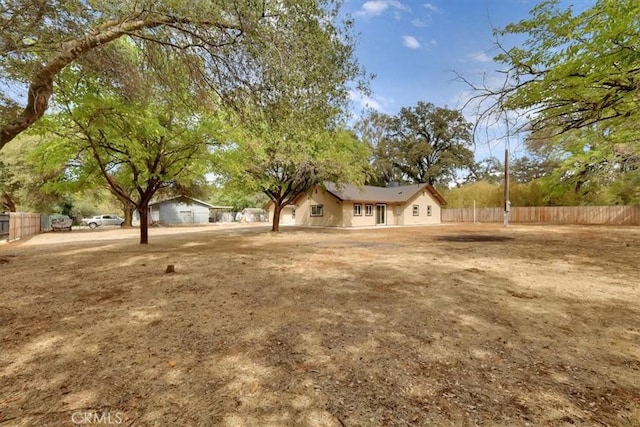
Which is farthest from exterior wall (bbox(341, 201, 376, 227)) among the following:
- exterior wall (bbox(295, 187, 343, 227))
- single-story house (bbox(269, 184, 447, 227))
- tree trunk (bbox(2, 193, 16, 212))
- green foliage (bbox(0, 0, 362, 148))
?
tree trunk (bbox(2, 193, 16, 212))

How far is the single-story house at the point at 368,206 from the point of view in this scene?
81.0ft

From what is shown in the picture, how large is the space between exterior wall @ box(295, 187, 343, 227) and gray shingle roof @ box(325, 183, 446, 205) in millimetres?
757

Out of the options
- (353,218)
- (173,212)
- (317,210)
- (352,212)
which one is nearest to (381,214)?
(353,218)

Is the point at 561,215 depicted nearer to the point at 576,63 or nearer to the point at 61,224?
the point at 576,63

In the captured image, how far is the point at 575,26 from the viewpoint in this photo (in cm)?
470

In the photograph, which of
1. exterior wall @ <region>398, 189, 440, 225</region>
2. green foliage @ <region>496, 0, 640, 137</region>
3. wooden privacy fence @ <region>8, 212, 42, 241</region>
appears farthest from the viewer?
exterior wall @ <region>398, 189, 440, 225</region>

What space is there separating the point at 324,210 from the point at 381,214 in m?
5.21

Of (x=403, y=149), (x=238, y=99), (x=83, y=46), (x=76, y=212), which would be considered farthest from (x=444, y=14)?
(x=76, y=212)

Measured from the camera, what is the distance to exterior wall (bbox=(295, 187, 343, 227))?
81.3 feet

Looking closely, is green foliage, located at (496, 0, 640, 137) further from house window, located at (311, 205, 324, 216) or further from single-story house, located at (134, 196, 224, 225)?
single-story house, located at (134, 196, 224, 225)

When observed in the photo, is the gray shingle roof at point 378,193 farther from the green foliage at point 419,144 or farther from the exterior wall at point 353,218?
the green foliage at point 419,144

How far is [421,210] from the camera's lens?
97.1 ft

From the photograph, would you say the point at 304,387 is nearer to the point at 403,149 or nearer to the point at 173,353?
the point at 173,353

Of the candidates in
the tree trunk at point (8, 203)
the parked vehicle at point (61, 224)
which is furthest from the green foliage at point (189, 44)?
the tree trunk at point (8, 203)
